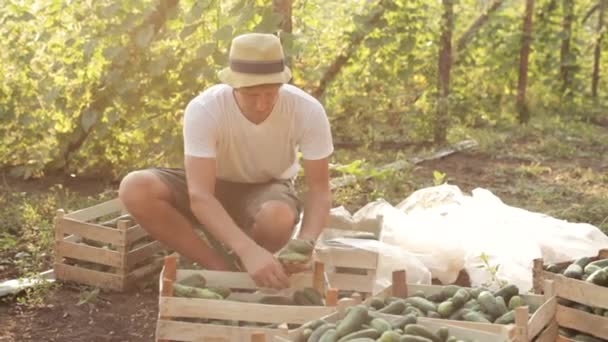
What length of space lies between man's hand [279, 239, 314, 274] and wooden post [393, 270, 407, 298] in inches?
15.4

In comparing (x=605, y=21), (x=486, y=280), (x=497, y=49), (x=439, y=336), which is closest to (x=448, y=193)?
(x=486, y=280)

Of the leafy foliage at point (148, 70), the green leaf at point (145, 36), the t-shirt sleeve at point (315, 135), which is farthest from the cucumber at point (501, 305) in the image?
the green leaf at point (145, 36)

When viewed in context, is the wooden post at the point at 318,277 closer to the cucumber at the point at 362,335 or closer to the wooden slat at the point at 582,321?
the cucumber at the point at 362,335

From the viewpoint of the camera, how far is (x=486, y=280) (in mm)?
4652

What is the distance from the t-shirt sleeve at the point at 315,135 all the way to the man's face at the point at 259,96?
0.21 metres

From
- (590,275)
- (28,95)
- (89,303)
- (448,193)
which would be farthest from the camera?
(28,95)

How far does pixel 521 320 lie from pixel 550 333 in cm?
60

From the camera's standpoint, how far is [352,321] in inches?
123

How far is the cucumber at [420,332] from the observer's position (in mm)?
3100

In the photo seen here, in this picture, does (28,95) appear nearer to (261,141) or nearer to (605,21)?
(261,141)

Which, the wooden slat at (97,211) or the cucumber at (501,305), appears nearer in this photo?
the cucumber at (501,305)

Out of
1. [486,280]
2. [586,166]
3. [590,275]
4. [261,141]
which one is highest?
[261,141]

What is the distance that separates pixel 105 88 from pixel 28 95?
0.94 metres

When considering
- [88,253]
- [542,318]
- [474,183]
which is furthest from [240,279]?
[474,183]
